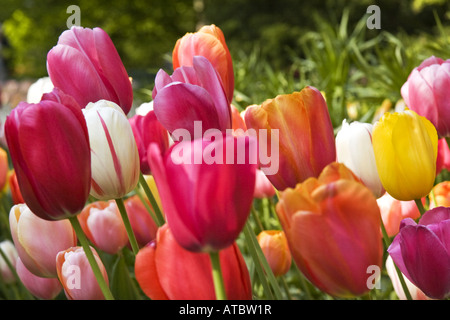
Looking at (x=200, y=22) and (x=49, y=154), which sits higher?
(x=200, y=22)

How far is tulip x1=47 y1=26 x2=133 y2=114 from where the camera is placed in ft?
1.81

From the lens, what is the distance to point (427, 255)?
0.42 meters

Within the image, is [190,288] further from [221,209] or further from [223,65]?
[223,65]

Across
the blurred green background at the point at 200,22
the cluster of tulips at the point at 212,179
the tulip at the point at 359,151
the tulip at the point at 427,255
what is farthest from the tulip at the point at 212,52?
the blurred green background at the point at 200,22

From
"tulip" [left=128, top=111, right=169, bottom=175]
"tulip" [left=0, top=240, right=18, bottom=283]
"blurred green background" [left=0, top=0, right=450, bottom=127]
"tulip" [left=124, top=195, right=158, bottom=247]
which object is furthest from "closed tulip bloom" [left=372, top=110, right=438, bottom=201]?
"blurred green background" [left=0, top=0, right=450, bottom=127]

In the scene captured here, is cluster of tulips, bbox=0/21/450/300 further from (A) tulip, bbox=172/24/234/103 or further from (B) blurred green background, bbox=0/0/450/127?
(B) blurred green background, bbox=0/0/450/127

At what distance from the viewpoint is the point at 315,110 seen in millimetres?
506

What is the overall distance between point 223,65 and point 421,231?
253 mm

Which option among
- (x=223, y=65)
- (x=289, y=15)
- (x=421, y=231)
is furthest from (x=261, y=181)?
(x=289, y=15)

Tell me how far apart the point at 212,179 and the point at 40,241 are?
312mm

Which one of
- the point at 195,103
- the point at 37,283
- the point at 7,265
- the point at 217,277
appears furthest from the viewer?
the point at 7,265

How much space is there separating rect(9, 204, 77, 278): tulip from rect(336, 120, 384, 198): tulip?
270mm

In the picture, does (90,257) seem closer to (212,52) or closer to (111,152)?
(111,152)

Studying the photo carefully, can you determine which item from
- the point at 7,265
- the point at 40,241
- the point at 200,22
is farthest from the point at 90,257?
the point at 200,22
